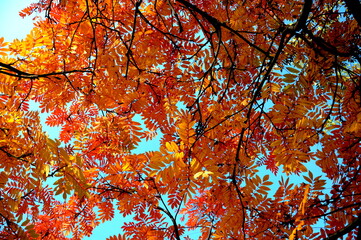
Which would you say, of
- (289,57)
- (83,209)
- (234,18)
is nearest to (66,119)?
(83,209)

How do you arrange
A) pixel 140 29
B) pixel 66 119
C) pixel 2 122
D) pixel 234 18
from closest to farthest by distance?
1. pixel 2 122
2. pixel 234 18
3. pixel 140 29
4. pixel 66 119

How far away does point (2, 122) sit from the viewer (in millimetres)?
2752

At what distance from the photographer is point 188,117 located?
2172 millimetres

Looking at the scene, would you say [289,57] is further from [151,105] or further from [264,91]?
[151,105]

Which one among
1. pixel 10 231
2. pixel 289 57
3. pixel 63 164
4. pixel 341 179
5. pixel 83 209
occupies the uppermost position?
pixel 289 57

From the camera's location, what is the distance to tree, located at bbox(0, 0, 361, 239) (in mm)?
2361

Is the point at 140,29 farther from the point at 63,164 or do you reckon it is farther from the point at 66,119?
the point at 66,119

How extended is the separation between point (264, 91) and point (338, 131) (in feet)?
3.81

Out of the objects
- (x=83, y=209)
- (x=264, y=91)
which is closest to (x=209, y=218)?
(x=83, y=209)

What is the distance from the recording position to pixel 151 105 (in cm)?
399

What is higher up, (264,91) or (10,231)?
(264,91)

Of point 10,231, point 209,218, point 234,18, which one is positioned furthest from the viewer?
point 209,218

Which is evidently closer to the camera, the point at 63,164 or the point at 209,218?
the point at 63,164

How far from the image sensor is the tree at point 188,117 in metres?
2.36
